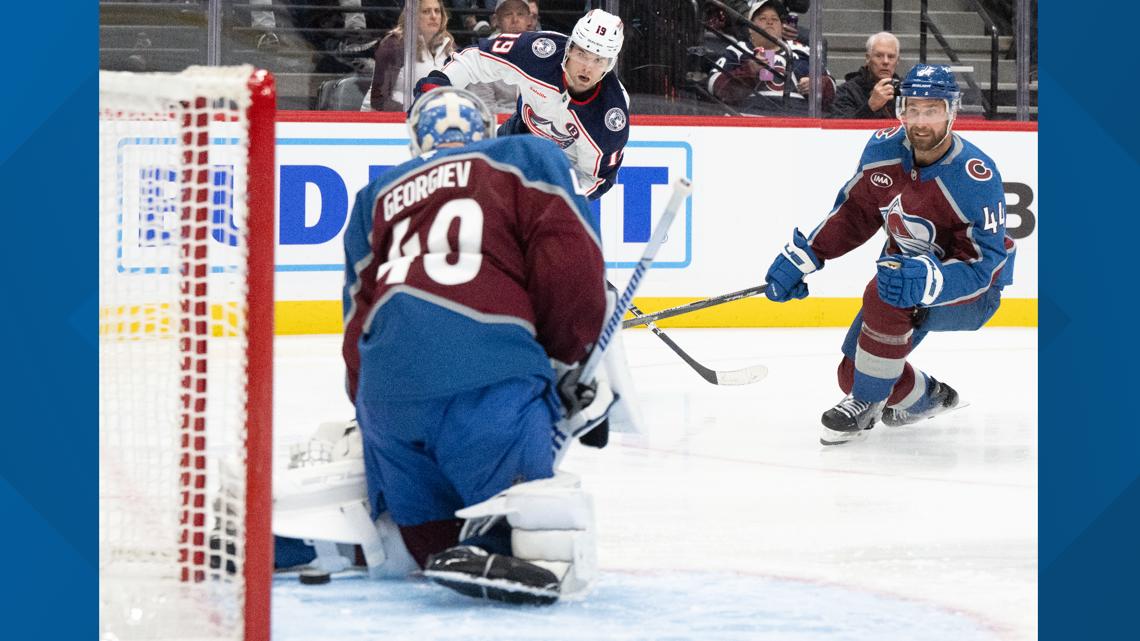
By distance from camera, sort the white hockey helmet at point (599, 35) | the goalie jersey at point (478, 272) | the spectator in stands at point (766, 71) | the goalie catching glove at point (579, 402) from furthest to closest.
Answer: the spectator in stands at point (766, 71)
the white hockey helmet at point (599, 35)
the goalie catching glove at point (579, 402)
the goalie jersey at point (478, 272)

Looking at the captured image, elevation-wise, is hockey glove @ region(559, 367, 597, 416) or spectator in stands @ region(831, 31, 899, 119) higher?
spectator in stands @ region(831, 31, 899, 119)

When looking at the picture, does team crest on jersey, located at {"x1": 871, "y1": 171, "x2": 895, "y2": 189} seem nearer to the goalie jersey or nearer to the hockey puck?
the goalie jersey

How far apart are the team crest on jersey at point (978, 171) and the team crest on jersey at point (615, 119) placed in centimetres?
116

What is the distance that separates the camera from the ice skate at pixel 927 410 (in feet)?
13.0

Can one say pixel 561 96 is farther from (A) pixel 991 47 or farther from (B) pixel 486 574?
(B) pixel 486 574

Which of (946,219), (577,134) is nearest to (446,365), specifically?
(946,219)

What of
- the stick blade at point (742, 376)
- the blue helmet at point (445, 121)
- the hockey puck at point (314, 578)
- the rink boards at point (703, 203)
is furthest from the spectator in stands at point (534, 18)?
the hockey puck at point (314, 578)

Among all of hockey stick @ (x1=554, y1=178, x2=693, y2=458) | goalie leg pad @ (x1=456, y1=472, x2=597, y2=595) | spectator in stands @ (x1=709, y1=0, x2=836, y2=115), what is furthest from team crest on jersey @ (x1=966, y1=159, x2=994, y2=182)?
spectator in stands @ (x1=709, y1=0, x2=836, y2=115)

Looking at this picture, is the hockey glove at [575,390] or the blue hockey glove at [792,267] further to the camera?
the blue hockey glove at [792,267]

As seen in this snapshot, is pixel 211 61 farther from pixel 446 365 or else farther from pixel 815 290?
pixel 446 365

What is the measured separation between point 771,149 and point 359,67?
5.29 feet

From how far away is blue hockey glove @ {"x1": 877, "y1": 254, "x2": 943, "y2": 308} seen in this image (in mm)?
3506

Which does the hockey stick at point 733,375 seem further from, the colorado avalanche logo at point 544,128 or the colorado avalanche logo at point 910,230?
the colorado avalanche logo at point 910,230

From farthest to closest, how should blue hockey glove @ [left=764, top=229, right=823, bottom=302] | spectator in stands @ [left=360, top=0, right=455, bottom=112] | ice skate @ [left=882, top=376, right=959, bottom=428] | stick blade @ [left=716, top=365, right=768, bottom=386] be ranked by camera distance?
spectator in stands @ [left=360, top=0, right=455, bottom=112], stick blade @ [left=716, top=365, right=768, bottom=386], ice skate @ [left=882, top=376, right=959, bottom=428], blue hockey glove @ [left=764, top=229, right=823, bottom=302]
